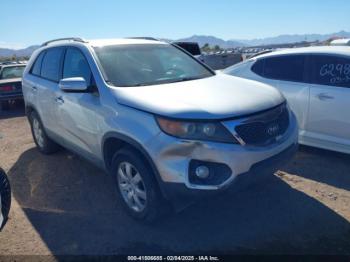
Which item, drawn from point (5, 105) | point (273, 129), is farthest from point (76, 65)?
point (5, 105)

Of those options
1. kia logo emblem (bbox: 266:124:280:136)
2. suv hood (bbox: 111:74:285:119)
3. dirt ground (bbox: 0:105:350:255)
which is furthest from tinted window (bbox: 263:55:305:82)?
kia logo emblem (bbox: 266:124:280:136)

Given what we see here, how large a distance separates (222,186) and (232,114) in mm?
633

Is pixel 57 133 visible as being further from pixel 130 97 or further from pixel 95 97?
pixel 130 97

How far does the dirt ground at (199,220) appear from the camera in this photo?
11.3 ft

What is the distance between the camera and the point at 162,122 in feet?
10.6

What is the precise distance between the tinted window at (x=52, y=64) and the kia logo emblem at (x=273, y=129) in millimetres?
3042

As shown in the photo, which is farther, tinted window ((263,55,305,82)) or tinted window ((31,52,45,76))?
tinted window ((31,52,45,76))

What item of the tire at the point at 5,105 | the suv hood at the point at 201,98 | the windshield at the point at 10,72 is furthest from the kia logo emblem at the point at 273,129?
the tire at the point at 5,105

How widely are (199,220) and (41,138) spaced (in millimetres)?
3468

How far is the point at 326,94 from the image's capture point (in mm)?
4996

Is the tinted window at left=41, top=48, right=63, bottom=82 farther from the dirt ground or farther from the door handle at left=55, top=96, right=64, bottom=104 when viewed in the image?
the dirt ground

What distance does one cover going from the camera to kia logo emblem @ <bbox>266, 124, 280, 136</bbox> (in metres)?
3.49

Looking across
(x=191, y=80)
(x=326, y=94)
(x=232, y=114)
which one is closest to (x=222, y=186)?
(x=232, y=114)

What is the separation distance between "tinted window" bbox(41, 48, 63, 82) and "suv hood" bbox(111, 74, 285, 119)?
1781mm
